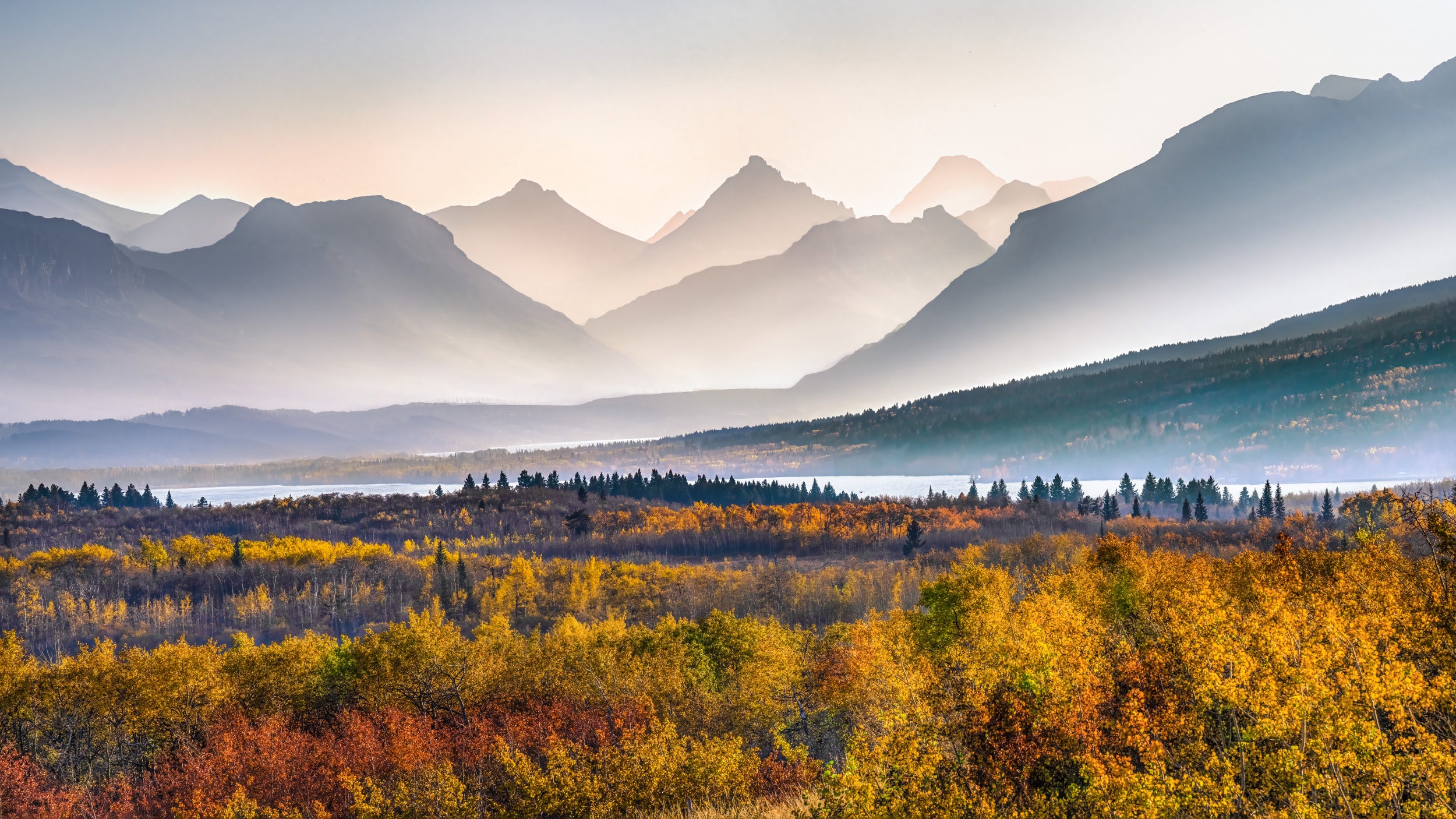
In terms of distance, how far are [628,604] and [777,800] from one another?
123 meters

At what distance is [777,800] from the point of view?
44094mm

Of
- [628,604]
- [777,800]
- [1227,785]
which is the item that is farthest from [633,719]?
[628,604]

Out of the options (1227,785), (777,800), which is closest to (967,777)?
(1227,785)

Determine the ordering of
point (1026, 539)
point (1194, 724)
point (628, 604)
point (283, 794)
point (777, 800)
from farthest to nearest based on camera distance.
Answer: point (1026, 539), point (628, 604), point (283, 794), point (777, 800), point (1194, 724)

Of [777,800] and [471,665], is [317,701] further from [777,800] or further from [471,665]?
[777,800]

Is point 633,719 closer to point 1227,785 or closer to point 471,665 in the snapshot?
point 471,665

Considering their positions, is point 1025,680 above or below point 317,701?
above

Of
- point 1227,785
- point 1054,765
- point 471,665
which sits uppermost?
point 1227,785

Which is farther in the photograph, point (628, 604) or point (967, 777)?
point (628, 604)

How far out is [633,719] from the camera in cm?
6075

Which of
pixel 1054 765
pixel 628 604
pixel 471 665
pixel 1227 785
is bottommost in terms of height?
pixel 628 604

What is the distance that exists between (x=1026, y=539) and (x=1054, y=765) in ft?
550

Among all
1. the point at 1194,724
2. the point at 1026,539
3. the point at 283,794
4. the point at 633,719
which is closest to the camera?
the point at 1194,724

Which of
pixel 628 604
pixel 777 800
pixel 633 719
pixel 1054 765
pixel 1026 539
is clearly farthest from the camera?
pixel 1026 539
